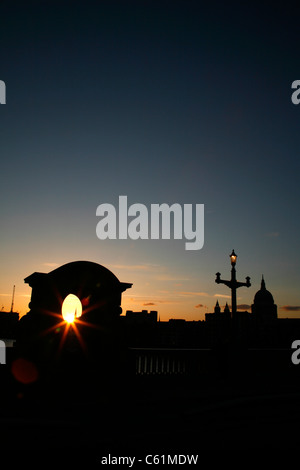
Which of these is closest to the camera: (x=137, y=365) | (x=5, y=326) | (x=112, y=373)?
(x=112, y=373)

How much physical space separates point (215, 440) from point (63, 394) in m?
6.21

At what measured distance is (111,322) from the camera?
1411 cm

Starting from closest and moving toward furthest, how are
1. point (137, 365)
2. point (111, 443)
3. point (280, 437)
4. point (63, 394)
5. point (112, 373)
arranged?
point (111, 443) → point (280, 437) → point (63, 394) → point (112, 373) → point (137, 365)

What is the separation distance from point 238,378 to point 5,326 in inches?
7500

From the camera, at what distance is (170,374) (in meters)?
17.7

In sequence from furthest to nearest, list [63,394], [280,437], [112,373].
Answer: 1. [112,373]
2. [63,394]
3. [280,437]

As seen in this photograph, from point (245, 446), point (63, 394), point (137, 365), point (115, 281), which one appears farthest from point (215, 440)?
point (137, 365)

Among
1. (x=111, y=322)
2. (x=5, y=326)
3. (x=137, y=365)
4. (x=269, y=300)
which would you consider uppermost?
(x=269, y=300)

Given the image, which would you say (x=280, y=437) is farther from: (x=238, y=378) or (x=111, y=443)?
(x=238, y=378)

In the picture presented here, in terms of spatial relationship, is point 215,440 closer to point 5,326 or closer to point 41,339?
point 41,339

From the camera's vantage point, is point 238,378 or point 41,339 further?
point 238,378

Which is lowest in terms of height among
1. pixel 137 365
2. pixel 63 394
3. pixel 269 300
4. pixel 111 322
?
pixel 63 394

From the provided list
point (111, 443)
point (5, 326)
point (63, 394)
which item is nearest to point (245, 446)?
point (111, 443)

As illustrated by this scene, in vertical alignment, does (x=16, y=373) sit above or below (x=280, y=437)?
above
